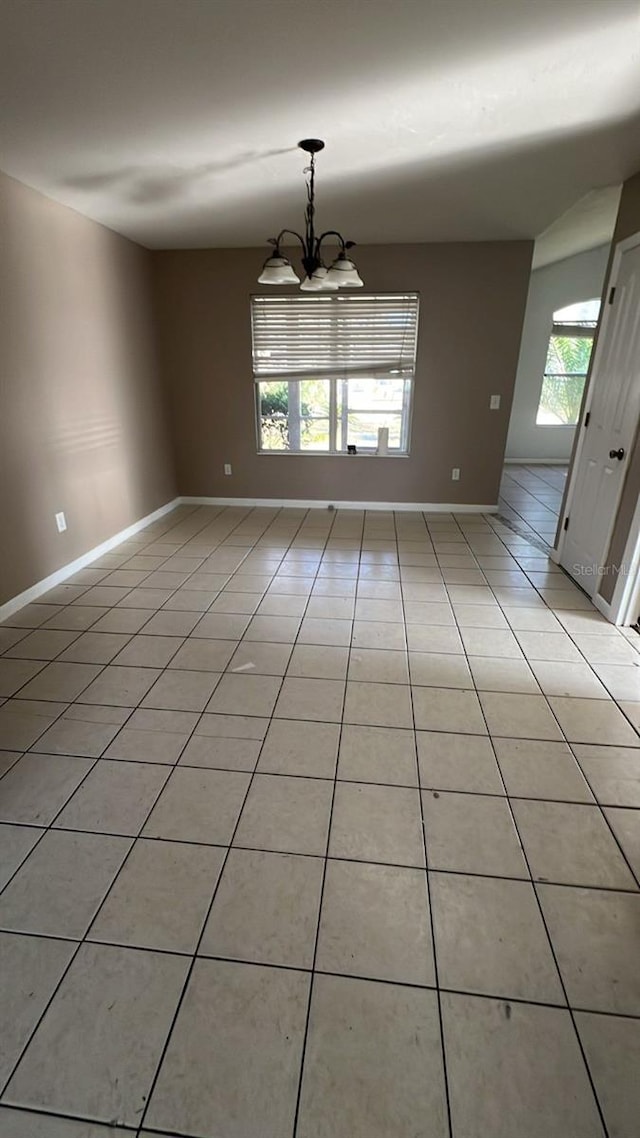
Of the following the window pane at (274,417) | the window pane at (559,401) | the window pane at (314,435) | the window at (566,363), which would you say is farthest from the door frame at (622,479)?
the window pane at (559,401)

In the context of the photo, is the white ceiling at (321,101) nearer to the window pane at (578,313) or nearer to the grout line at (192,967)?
the grout line at (192,967)

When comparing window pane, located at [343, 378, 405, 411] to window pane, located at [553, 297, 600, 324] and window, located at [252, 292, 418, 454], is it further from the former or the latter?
window pane, located at [553, 297, 600, 324]

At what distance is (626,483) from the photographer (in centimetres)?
282

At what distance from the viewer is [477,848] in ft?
5.12

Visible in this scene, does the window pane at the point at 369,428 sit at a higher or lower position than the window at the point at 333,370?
lower

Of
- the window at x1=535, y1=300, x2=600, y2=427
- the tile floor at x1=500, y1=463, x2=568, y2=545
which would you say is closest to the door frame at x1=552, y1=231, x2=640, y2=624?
the tile floor at x1=500, y1=463, x2=568, y2=545

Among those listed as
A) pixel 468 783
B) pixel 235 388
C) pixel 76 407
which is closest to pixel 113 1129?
pixel 468 783

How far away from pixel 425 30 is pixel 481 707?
95.1 inches

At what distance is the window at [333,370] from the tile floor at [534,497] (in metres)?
1.37

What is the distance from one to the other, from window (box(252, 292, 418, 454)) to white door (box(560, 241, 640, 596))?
6.05ft

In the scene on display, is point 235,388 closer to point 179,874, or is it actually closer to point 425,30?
point 425,30

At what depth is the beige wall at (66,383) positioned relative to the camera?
296 centimetres

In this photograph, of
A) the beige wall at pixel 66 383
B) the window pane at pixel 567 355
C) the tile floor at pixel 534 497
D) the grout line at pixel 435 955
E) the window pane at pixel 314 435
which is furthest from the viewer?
the window pane at pixel 567 355

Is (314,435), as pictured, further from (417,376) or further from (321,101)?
(321,101)
